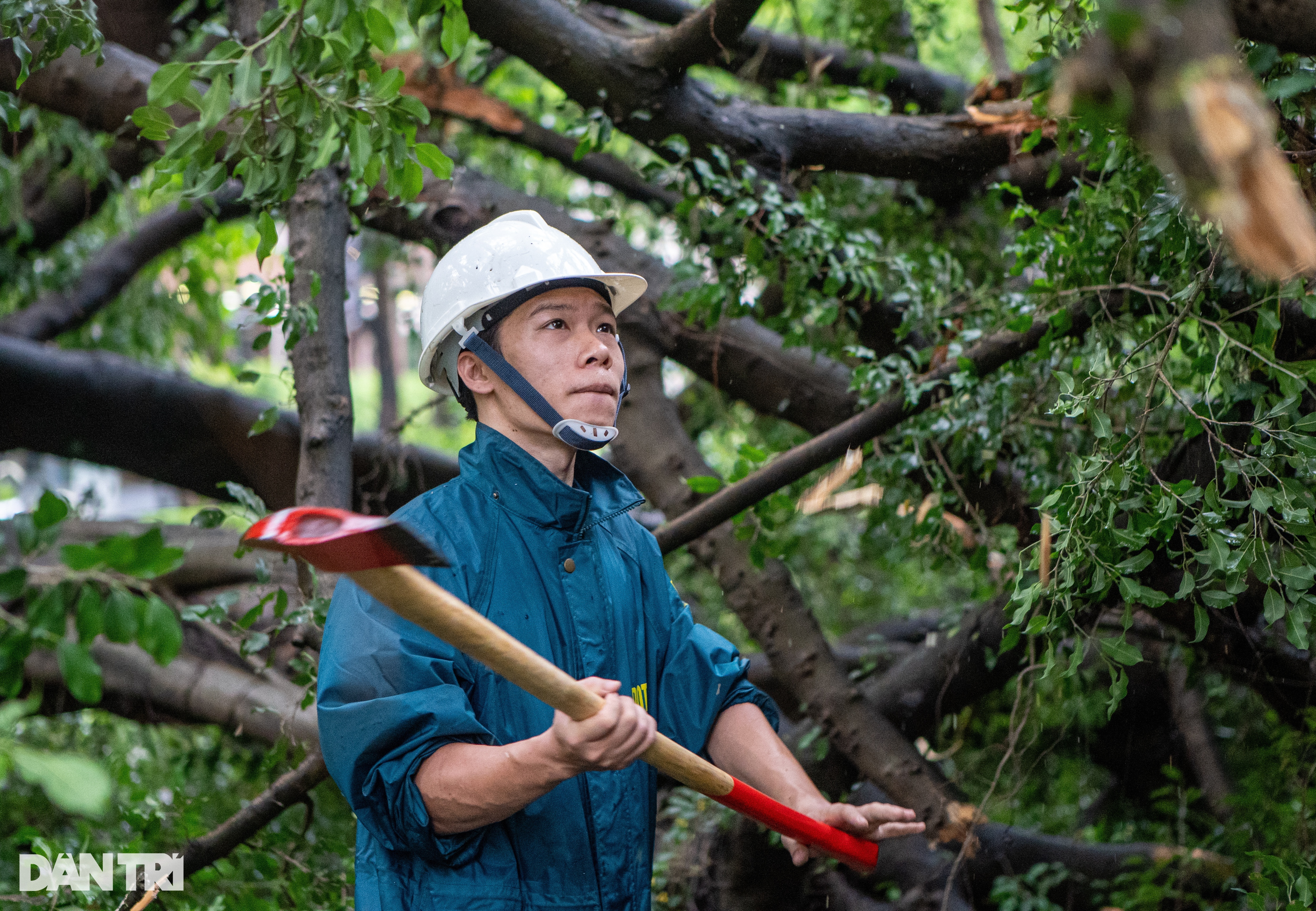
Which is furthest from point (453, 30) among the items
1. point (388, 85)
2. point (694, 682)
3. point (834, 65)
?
point (834, 65)

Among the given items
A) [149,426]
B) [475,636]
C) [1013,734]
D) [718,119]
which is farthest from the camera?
[149,426]

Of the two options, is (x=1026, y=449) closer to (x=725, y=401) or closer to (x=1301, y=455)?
(x=1301, y=455)

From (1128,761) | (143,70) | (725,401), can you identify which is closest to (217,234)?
(143,70)

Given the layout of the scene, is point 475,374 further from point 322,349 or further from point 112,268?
point 112,268

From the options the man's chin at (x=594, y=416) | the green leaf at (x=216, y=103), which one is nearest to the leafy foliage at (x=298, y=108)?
the green leaf at (x=216, y=103)

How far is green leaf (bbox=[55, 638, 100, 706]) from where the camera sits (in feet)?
3.38

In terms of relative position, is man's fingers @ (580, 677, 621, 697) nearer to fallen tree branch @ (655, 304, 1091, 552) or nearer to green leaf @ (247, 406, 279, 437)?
fallen tree branch @ (655, 304, 1091, 552)

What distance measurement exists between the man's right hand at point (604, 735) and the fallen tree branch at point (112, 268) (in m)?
4.55

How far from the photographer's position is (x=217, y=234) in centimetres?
415

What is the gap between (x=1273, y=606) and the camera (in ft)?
6.12

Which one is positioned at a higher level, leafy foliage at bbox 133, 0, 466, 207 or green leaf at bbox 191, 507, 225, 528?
leafy foliage at bbox 133, 0, 466, 207

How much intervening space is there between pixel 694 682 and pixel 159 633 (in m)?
1.29

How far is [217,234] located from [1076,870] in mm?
3843

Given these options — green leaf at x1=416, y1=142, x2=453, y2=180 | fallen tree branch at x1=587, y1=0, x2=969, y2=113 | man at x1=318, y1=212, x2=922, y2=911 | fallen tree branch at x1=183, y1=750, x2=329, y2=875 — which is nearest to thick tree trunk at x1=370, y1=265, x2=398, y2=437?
fallen tree branch at x1=587, y1=0, x2=969, y2=113
